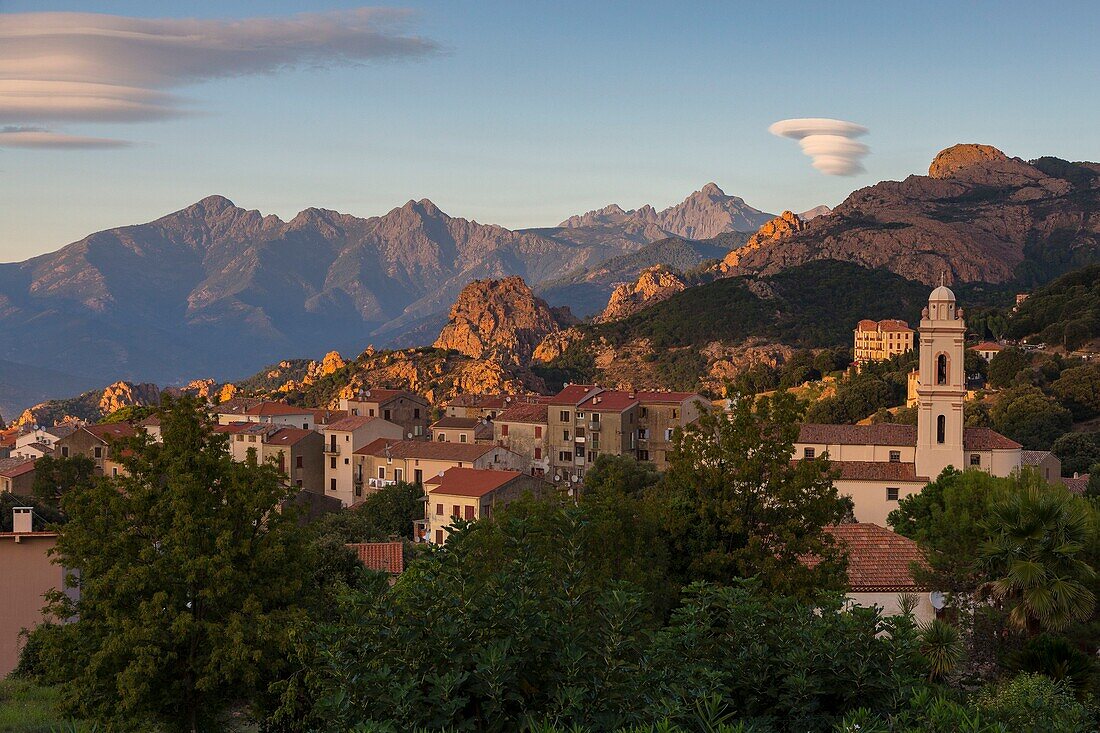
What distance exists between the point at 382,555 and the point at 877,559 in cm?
1620

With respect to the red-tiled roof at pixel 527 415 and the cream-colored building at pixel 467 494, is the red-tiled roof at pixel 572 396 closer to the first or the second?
the red-tiled roof at pixel 527 415

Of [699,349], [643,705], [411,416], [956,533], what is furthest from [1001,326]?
[643,705]

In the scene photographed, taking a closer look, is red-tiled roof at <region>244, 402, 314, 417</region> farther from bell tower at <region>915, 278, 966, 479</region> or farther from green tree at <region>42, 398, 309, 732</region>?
green tree at <region>42, 398, 309, 732</region>

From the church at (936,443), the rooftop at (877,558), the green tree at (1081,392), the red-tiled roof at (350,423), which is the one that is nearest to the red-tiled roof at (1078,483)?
the church at (936,443)

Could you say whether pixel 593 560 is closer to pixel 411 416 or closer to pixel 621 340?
pixel 411 416

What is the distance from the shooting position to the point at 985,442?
50625mm

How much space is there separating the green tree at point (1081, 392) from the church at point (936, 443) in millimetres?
25601

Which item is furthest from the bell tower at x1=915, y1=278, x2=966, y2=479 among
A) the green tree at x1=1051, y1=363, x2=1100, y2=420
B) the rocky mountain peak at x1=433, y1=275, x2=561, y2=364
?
the rocky mountain peak at x1=433, y1=275, x2=561, y2=364

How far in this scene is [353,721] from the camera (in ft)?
27.0

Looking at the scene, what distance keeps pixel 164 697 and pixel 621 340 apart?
143590 millimetres

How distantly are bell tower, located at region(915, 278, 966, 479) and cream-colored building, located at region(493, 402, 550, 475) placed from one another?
31.1m

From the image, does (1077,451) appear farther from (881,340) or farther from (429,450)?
(881,340)

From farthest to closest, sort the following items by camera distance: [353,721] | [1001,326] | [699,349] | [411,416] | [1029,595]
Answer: [699,349], [1001,326], [411,416], [1029,595], [353,721]

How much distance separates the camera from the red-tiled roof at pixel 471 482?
1957 inches
